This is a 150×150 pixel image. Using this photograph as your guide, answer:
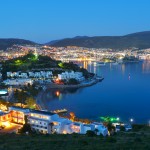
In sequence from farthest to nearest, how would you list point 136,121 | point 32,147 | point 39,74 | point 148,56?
point 148,56, point 39,74, point 136,121, point 32,147

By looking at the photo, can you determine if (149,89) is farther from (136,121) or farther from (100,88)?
(136,121)

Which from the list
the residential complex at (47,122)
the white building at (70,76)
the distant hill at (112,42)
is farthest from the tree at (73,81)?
the distant hill at (112,42)

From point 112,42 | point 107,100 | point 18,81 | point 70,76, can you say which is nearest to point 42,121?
point 107,100

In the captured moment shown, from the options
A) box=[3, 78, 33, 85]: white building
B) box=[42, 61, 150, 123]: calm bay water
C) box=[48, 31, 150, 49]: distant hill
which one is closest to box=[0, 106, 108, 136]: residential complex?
box=[42, 61, 150, 123]: calm bay water

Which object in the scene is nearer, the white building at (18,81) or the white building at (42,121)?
the white building at (42,121)

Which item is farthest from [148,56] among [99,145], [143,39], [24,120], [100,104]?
[99,145]

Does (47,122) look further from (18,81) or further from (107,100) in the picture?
(18,81)

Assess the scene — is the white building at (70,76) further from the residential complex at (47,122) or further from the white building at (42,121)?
the white building at (42,121)

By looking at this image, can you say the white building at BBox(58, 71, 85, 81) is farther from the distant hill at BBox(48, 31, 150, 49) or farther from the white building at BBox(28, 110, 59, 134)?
the distant hill at BBox(48, 31, 150, 49)
